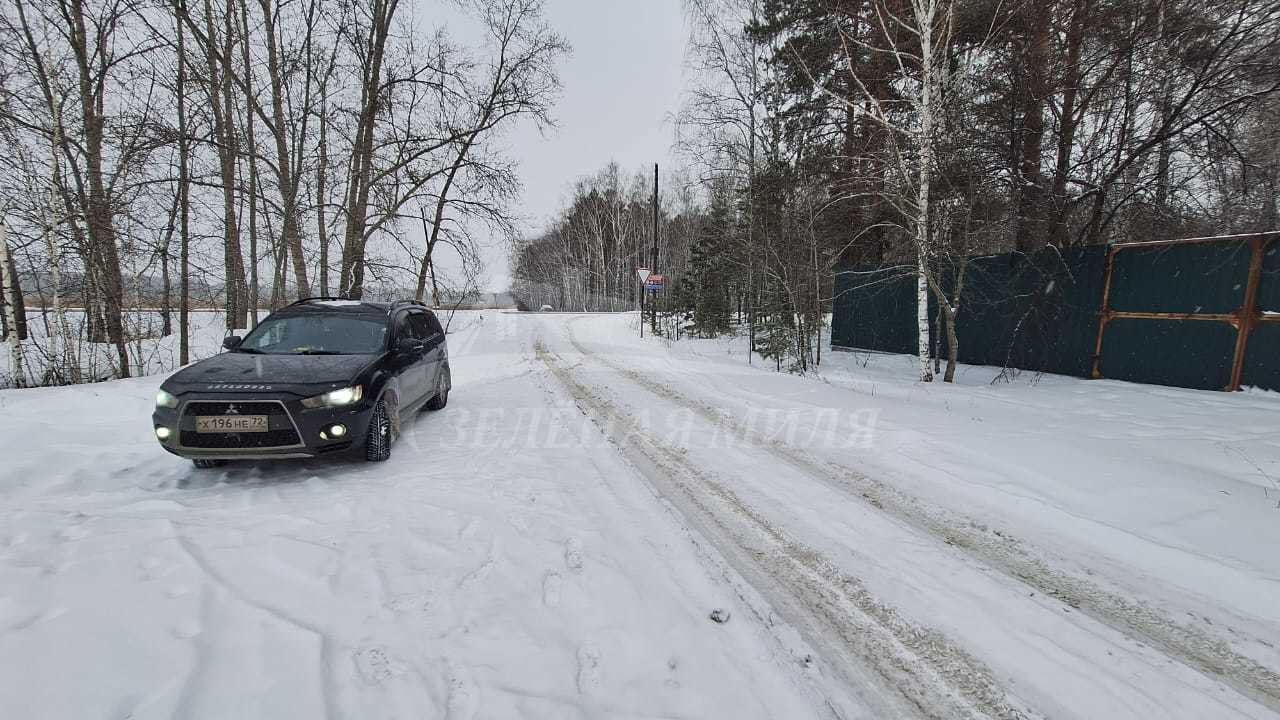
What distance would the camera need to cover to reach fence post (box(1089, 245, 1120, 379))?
27.6 ft

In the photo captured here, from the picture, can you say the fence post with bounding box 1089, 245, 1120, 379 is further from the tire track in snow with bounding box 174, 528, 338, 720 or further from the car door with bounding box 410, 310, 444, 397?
the tire track in snow with bounding box 174, 528, 338, 720

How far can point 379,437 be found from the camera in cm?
478

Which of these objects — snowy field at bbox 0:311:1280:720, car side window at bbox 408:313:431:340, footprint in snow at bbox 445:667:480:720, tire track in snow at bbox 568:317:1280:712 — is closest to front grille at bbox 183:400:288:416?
snowy field at bbox 0:311:1280:720

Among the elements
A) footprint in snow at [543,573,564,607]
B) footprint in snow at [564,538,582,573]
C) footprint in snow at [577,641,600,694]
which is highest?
footprint in snow at [564,538,582,573]

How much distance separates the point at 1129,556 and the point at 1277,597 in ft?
1.93

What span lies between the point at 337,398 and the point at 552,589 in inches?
116

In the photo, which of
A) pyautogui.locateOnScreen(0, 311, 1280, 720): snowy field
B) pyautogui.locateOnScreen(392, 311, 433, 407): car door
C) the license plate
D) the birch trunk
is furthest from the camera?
the birch trunk

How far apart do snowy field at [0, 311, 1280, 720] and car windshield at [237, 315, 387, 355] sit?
1194 mm

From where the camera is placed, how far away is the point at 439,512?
365 cm

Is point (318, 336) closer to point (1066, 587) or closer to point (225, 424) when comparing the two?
point (225, 424)

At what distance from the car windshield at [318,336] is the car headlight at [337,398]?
2.89ft

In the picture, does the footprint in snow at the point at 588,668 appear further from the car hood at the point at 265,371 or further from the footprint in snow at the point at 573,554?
the car hood at the point at 265,371

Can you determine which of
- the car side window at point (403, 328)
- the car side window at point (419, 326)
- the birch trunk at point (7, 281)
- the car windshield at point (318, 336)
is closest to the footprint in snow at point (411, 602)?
the car windshield at point (318, 336)

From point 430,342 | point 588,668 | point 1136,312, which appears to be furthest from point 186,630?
point 1136,312
